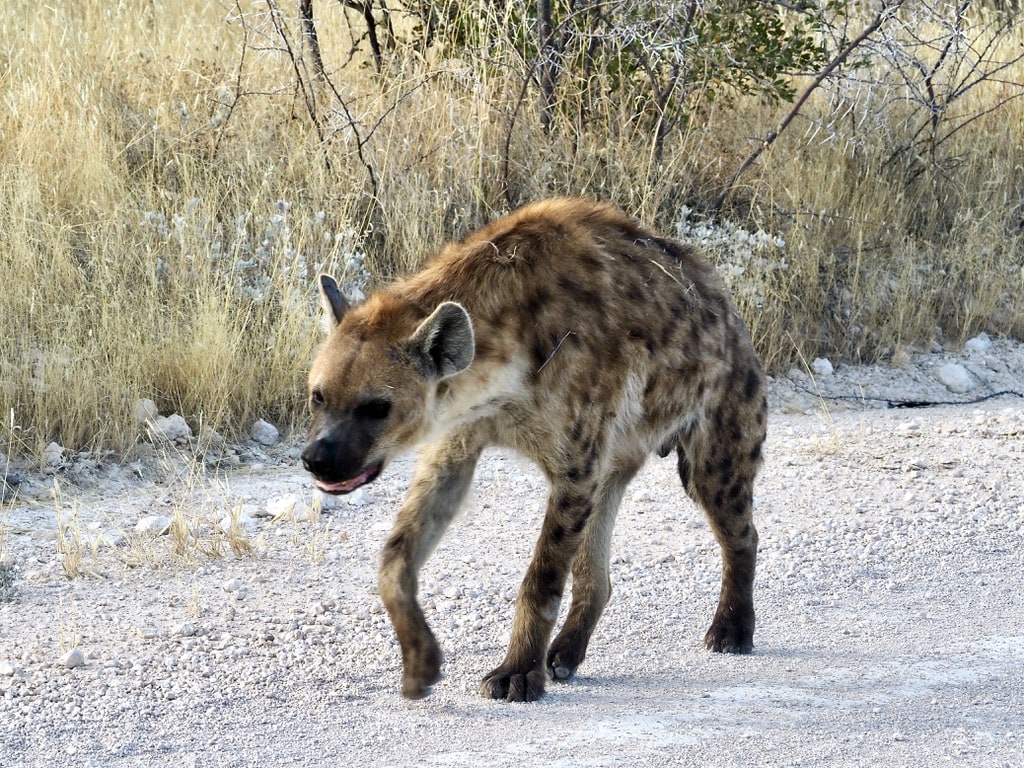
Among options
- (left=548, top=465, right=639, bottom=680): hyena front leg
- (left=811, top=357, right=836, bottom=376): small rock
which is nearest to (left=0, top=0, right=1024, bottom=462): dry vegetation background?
(left=811, top=357, right=836, bottom=376): small rock

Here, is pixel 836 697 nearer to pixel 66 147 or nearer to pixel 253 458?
pixel 253 458

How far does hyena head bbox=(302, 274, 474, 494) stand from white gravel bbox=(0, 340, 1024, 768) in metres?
0.58

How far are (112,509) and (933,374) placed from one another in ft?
12.7

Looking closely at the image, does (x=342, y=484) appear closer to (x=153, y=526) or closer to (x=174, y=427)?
(x=153, y=526)

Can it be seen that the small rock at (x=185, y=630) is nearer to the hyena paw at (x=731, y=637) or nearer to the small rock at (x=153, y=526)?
the small rock at (x=153, y=526)

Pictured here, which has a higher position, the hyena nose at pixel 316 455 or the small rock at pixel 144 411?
the hyena nose at pixel 316 455

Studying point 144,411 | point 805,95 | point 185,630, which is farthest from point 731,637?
point 805,95

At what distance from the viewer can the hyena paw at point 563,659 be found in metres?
3.76

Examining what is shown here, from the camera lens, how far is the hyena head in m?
3.39

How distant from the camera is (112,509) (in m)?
5.04

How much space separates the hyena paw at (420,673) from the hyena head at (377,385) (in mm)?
415

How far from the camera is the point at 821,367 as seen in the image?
6.86m

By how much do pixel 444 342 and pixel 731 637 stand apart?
1186 mm

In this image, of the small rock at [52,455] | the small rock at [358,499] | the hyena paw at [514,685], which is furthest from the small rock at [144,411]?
the hyena paw at [514,685]
